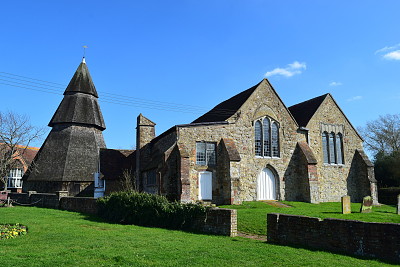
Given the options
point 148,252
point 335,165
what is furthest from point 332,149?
point 148,252

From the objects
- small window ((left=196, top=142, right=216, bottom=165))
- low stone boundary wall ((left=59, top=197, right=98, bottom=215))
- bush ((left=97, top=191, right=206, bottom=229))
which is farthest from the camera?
small window ((left=196, top=142, right=216, bottom=165))

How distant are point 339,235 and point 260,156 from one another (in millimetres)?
17240

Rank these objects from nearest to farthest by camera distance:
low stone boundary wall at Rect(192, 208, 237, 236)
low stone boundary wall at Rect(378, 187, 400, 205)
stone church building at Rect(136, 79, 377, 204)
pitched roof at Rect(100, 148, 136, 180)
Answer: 1. low stone boundary wall at Rect(192, 208, 237, 236)
2. stone church building at Rect(136, 79, 377, 204)
3. low stone boundary wall at Rect(378, 187, 400, 205)
4. pitched roof at Rect(100, 148, 136, 180)

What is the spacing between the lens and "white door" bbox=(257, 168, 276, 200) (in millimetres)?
26406

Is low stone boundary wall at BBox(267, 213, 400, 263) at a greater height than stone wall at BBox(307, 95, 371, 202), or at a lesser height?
lesser

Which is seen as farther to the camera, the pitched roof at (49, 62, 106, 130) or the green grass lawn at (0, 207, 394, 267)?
the pitched roof at (49, 62, 106, 130)

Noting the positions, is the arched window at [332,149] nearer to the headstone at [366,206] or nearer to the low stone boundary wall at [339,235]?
the headstone at [366,206]

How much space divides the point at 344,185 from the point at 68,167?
1083 inches

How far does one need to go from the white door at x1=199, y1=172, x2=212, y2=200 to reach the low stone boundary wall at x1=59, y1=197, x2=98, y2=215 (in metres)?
7.94

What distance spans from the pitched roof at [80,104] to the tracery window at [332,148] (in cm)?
2579

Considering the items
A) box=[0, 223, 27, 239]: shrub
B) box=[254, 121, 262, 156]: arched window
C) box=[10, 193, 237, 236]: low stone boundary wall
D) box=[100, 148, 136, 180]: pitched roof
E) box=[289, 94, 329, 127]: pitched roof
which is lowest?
box=[0, 223, 27, 239]: shrub

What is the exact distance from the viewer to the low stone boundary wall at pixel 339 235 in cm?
871

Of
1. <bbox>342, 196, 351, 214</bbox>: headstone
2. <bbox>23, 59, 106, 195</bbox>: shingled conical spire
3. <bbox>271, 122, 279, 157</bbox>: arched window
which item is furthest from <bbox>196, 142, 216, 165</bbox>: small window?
<bbox>23, 59, 106, 195</bbox>: shingled conical spire

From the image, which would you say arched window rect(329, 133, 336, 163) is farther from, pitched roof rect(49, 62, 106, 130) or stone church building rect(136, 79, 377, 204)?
pitched roof rect(49, 62, 106, 130)
